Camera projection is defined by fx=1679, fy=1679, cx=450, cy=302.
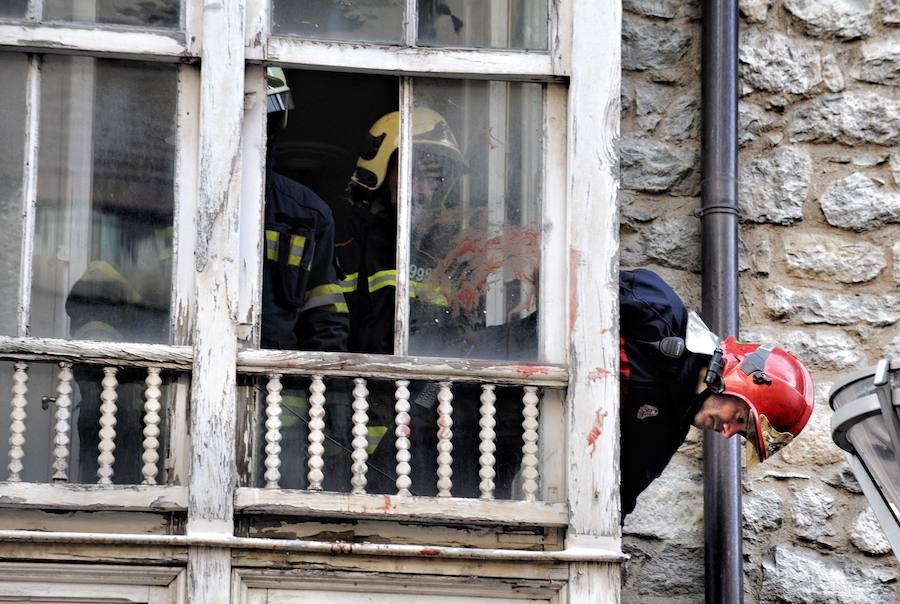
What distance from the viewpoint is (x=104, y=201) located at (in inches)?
217

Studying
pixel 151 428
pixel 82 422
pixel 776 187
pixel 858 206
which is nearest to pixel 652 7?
pixel 776 187

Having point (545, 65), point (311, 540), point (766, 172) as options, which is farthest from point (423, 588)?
point (766, 172)

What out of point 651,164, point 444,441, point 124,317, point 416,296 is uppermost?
point 651,164

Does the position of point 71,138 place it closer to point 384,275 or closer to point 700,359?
point 384,275

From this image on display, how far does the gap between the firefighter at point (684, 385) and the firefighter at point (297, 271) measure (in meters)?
1.01

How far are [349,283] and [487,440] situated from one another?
96 cm

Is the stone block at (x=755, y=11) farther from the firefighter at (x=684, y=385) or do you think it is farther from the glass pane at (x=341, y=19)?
the glass pane at (x=341, y=19)

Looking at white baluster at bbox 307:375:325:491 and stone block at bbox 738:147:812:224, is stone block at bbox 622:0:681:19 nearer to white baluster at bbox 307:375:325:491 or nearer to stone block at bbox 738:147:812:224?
stone block at bbox 738:147:812:224

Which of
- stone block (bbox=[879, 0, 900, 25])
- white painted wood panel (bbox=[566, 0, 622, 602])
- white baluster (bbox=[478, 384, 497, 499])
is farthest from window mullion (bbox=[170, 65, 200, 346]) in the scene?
stone block (bbox=[879, 0, 900, 25])

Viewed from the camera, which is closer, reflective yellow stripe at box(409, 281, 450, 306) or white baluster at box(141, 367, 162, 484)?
white baluster at box(141, 367, 162, 484)

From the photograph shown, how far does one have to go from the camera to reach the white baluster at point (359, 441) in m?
5.32

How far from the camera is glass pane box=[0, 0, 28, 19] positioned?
5500 mm

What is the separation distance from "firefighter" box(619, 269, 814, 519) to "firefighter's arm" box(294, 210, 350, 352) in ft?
3.19

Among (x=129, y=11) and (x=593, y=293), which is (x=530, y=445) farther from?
(x=129, y=11)
